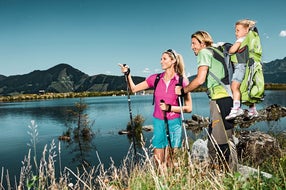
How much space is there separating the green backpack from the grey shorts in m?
0.04

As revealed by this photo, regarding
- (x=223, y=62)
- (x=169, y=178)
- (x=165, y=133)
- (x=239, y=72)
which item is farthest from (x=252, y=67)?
(x=165, y=133)

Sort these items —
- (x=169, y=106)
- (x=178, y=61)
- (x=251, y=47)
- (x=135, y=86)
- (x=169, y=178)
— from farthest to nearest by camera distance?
(x=135, y=86)
(x=178, y=61)
(x=169, y=106)
(x=251, y=47)
(x=169, y=178)

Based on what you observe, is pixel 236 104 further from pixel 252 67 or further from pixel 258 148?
pixel 258 148

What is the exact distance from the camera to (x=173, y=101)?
460 cm

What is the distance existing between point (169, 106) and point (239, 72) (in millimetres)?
1262

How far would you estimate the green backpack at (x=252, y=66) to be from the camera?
10.8 feet

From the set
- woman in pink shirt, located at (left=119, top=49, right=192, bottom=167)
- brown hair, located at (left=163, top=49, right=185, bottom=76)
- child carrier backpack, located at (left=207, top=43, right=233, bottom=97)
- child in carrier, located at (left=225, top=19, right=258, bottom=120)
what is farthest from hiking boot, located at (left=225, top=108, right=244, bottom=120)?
brown hair, located at (left=163, top=49, right=185, bottom=76)

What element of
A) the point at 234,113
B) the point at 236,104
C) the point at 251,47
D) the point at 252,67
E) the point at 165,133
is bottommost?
the point at 165,133

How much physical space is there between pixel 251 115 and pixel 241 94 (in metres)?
0.57

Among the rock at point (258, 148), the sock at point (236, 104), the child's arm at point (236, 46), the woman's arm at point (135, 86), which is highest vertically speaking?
the child's arm at point (236, 46)

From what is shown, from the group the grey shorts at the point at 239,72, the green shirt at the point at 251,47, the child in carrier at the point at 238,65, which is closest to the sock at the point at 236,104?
the child in carrier at the point at 238,65

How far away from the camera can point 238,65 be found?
11.6 ft

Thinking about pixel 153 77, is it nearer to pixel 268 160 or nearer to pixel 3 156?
pixel 268 160

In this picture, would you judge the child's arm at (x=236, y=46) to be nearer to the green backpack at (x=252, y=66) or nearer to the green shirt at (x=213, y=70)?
the green backpack at (x=252, y=66)
